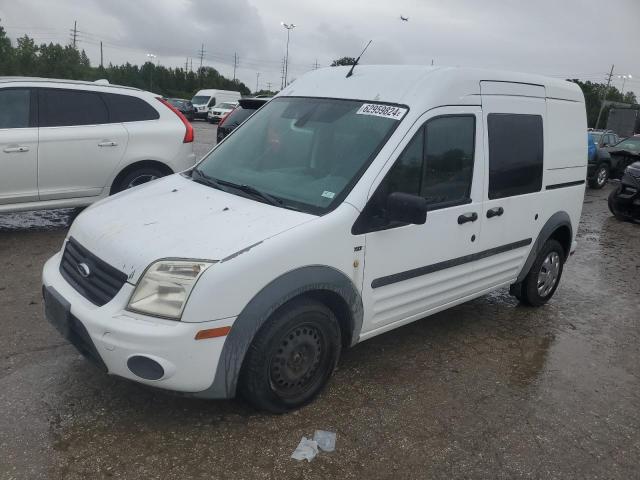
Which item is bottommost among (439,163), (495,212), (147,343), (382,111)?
(147,343)

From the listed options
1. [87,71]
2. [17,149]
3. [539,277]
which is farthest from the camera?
[87,71]

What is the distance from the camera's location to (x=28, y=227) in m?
6.83

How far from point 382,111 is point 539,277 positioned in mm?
2560

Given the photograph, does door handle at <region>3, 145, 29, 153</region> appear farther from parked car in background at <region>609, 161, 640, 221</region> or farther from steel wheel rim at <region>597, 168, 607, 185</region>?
steel wheel rim at <region>597, 168, 607, 185</region>

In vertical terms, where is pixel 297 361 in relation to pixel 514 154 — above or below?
below

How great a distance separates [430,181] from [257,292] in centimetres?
148

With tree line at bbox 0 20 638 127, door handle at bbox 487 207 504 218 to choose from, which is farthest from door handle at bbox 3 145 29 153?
tree line at bbox 0 20 638 127

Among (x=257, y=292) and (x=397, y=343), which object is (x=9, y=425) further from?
(x=397, y=343)

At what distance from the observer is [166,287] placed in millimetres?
2705

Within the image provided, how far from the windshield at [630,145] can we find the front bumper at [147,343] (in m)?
17.5

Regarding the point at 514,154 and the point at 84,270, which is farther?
the point at 514,154

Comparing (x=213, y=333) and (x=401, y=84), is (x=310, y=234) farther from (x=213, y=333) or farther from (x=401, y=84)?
(x=401, y=84)

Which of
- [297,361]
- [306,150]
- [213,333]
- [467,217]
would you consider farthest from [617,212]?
[213,333]

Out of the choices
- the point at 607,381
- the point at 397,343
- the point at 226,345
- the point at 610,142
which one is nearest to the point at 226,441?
the point at 226,345
